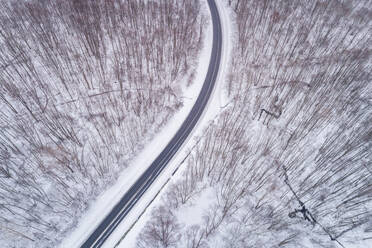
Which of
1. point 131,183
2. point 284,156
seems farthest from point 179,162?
point 284,156

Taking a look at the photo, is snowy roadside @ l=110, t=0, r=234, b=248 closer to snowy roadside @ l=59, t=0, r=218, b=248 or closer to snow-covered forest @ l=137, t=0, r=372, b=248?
snowy roadside @ l=59, t=0, r=218, b=248

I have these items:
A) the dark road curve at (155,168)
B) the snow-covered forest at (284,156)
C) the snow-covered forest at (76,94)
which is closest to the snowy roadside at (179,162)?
the dark road curve at (155,168)

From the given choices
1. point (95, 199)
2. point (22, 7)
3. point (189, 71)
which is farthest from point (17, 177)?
point (22, 7)

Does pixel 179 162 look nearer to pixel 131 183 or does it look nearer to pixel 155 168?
pixel 155 168

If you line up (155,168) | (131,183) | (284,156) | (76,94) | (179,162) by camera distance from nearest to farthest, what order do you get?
(131,183), (155,168), (179,162), (284,156), (76,94)

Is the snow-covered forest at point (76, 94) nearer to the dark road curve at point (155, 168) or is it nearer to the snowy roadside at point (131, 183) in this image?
the snowy roadside at point (131, 183)

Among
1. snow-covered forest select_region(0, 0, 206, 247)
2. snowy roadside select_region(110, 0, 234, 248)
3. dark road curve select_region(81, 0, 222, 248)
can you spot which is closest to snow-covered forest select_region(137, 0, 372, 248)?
snowy roadside select_region(110, 0, 234, 248)

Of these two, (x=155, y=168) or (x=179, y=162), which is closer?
(x=155, y=168)

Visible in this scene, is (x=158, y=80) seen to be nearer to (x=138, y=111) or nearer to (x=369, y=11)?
(x=138, y=111)
